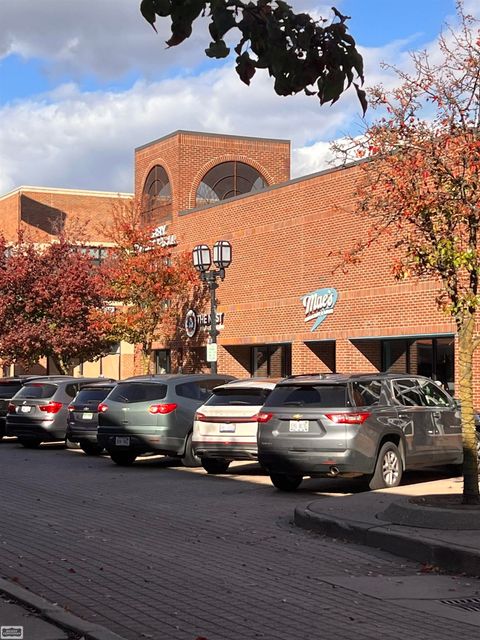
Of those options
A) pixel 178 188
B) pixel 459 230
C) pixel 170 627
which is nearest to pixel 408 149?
pixel 459 230

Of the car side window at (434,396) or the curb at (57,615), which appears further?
the car side window at (434,396)

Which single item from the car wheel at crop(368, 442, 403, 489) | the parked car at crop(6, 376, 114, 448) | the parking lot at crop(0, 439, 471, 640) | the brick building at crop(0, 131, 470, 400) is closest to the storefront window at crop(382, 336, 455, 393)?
the brick building at crop(0, 131, 470, 400)

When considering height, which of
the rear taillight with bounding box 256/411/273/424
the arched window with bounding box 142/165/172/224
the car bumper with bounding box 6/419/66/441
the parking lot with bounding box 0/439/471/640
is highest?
the arched window with bounding box 142/165/172/224

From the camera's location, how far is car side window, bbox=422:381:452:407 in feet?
54.6

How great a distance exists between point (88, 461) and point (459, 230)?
10.9 metres

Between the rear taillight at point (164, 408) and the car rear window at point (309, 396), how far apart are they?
13.6 ft

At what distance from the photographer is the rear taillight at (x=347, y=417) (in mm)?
14727

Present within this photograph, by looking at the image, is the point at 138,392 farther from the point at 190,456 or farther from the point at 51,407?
the point at 51,407

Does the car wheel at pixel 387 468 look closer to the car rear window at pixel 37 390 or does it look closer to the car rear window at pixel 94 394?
the car rear window at pixel 94 394

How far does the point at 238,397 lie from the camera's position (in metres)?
18.1

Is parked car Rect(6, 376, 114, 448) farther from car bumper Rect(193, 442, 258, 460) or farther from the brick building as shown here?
the brick building

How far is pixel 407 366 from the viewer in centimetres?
2828

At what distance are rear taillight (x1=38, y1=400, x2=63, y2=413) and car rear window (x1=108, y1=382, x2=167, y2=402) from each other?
4.26 metres

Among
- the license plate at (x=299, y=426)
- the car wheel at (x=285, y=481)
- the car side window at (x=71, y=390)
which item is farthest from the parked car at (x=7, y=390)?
the license plate at (x=299, y=426)
